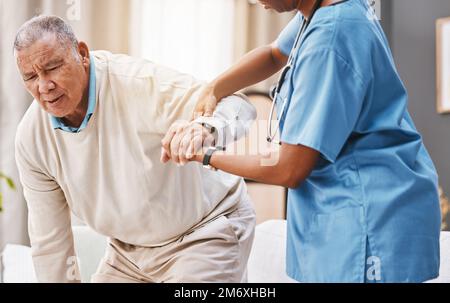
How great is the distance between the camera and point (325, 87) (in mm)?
921

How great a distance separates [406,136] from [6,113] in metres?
1.63

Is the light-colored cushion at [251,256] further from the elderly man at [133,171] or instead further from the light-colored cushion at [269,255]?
the elderly man at [133,171]

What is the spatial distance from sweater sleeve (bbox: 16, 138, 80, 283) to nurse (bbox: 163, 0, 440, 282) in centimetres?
51

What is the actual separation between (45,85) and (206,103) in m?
0.32

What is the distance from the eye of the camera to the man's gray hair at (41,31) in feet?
4.03

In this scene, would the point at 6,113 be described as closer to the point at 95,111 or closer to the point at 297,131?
the point at 95,111

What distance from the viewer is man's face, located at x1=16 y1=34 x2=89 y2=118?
1.23m

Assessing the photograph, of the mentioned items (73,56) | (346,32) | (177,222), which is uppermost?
(346,32)

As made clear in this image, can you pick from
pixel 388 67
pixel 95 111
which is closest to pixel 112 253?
pixel 95 111

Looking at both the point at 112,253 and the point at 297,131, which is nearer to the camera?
the point at 297,131

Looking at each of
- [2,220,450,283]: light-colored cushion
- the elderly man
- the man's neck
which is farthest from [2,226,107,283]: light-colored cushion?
the man's neck

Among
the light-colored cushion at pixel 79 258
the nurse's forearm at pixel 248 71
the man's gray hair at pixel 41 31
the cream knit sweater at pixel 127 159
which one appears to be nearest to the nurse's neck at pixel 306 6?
the nurse's forearm at pixel 248 71

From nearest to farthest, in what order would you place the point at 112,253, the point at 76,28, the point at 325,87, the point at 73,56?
the point at 325,87 → the point at 73,56 → the point at 112,253 → the point at 76,28

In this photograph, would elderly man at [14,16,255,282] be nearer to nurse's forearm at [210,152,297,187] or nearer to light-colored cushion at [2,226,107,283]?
nurse's forearm at [210,152,297,187]
